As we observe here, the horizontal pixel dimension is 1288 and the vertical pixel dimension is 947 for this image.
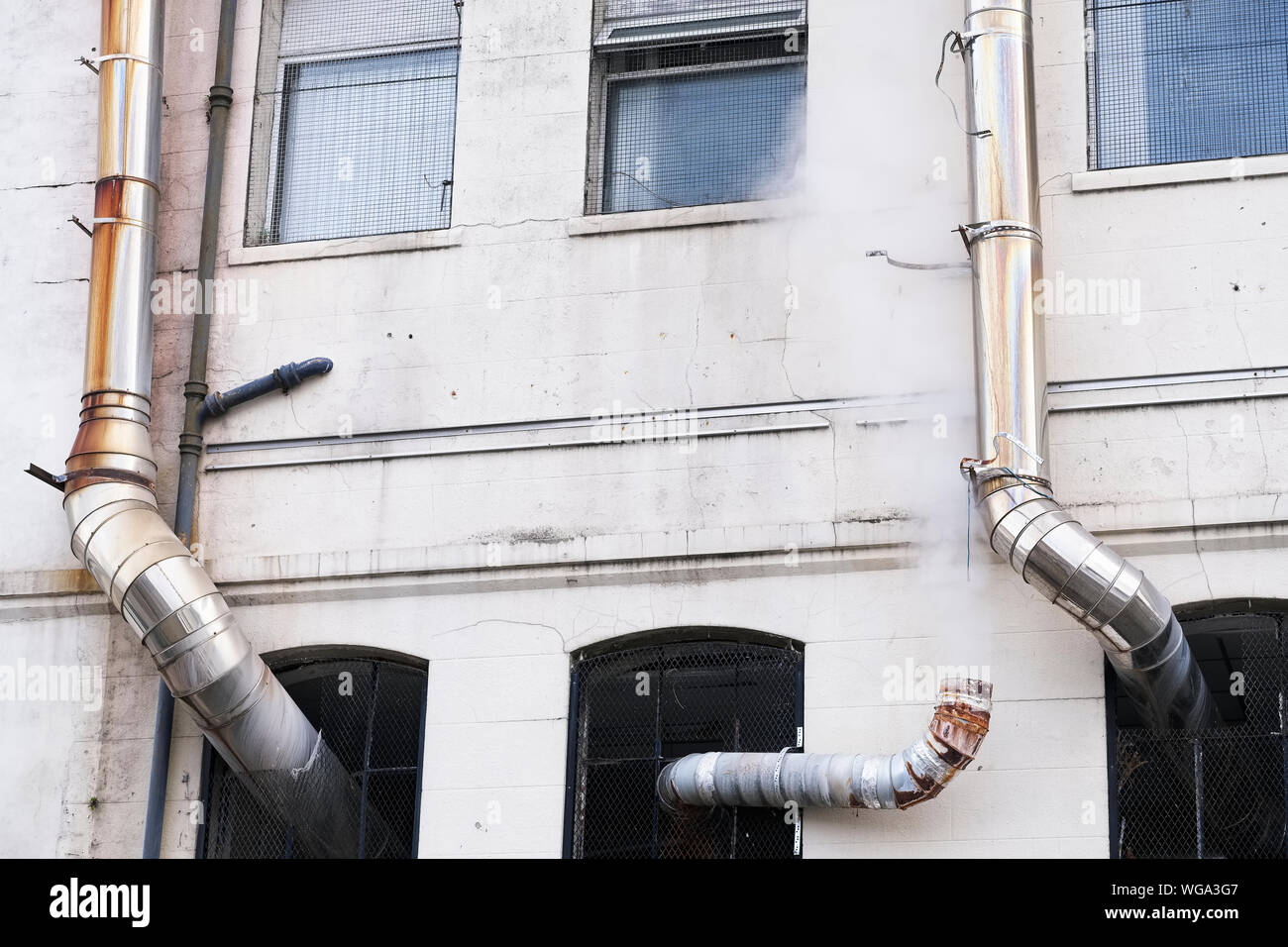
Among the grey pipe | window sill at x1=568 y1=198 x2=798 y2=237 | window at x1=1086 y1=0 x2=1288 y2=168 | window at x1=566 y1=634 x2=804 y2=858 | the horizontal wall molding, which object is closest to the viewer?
the horizontal wall molding

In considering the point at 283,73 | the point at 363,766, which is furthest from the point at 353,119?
the point at 363,766

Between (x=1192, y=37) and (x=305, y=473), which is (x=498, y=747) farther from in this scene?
(x=1192, y=37)

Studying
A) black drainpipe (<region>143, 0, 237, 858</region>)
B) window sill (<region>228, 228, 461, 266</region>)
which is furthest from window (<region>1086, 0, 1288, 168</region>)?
black drainpipe (<region>143, 0, 237, 858</region>)

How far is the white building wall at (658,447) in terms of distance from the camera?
11.5m

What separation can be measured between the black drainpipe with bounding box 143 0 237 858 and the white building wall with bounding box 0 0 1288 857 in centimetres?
12

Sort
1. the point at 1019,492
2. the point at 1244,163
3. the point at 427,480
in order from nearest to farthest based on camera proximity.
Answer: the point at 1019,492, the point at 1244,163, the point at 427,480

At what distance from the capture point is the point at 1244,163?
11.9 meters

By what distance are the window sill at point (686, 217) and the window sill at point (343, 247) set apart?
36.3 inches

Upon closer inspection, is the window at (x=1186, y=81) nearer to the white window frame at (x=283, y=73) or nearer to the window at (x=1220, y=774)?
the window at (x=1220, y=774)

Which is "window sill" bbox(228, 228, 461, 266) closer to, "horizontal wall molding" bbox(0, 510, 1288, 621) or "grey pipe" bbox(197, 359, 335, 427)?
"grey pipe" bbox(197, 359, 335, 427)

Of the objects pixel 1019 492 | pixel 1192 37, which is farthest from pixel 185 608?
pixel 1192 37

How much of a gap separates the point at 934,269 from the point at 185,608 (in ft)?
15.7

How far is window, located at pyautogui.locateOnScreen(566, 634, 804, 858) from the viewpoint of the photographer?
38.7 feet

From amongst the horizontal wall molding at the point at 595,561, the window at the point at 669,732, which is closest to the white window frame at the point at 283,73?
the horizontal wall molding at the point at 595,561
